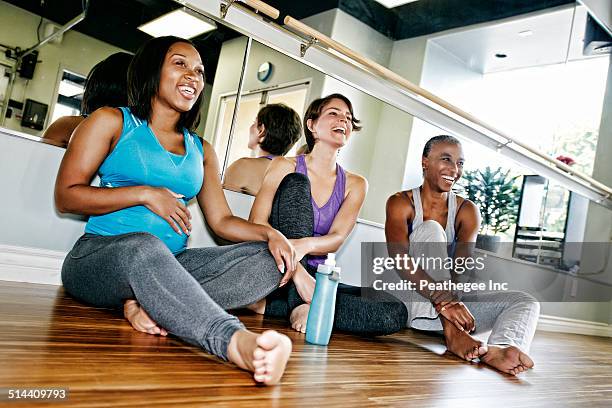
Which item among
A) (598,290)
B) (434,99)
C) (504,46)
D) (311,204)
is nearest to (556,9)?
(504,46)

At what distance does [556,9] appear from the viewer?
3510 mm

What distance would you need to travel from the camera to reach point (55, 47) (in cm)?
150

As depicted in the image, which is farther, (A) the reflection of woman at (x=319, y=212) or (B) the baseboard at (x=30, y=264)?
(A) the reflection of woman at (x=319, y=212)

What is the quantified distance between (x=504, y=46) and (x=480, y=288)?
207 centimetres

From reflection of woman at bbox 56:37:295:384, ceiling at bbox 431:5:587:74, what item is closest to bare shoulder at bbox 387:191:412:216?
reflection of woman at bbox 56:37:295:384

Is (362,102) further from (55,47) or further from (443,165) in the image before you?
(55,47)

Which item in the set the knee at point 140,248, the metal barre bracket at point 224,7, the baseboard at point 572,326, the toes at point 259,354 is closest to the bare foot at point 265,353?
the toes at point 259,354

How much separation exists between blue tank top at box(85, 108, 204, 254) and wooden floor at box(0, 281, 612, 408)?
0.22m

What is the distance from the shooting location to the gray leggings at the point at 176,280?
885 millimetres

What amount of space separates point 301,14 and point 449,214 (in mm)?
1004

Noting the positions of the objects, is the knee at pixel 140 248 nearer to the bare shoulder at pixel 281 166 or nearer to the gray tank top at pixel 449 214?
the bare shoulder at pixel 281 166

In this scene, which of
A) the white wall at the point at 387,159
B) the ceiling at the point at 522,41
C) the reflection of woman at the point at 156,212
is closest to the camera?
the reflection of woman at the point at 156,212

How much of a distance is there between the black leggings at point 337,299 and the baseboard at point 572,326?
8.33 ft

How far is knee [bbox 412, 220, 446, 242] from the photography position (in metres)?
1.70
